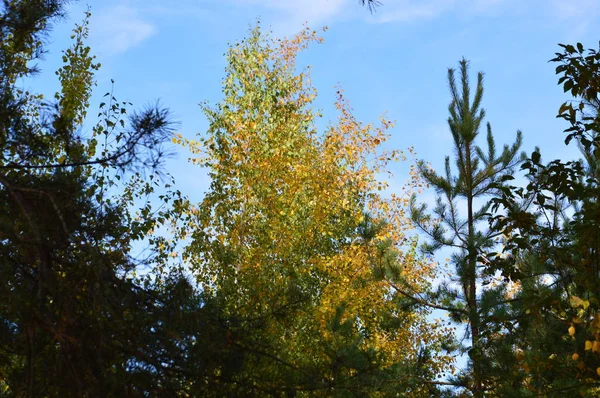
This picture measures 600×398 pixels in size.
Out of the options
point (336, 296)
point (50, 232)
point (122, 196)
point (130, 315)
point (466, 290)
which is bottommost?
point (130, 315)

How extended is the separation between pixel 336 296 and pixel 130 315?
9.30 m

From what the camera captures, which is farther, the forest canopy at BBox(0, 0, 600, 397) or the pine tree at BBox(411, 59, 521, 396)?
the pine tree at BBox(411, 59, 521, 396)

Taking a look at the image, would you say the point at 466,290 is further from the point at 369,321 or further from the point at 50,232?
the point at 50,232

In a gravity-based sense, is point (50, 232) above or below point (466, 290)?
below

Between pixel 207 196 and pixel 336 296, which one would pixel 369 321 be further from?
pixel 207 196

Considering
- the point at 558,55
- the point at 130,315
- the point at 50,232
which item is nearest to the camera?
the point at 50,232

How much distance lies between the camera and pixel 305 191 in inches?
566

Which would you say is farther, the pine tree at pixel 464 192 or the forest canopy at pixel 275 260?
the pine tree at pixel 464 192

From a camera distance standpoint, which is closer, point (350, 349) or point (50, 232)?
point (50, 232)

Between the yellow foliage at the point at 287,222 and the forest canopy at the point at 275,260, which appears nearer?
the forest canopy at the point at 275,260

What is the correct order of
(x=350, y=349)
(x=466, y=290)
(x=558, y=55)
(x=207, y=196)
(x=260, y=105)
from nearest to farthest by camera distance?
(x=558, y=55), (x=350, y=349), (x=466, y=290), (x=207, y=196), (x=260, y=105)

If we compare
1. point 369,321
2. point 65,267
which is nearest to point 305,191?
point 369,321

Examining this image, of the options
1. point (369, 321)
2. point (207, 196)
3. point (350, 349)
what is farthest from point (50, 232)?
point (369, 321)

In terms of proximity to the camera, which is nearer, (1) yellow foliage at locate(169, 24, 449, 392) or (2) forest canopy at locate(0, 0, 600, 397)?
(2) forest canopy at locate(0, 0, 600, 397)
